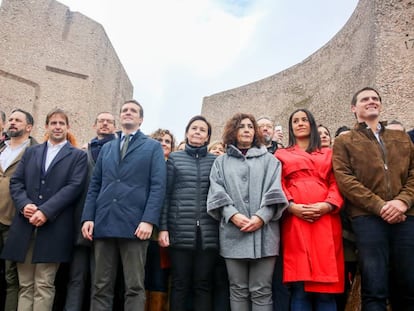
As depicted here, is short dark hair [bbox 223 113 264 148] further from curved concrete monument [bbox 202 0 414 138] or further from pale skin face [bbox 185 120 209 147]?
curved concrete monument [bbox 202 0 414 138]

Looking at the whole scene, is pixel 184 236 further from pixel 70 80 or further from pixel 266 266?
pixel 70 80

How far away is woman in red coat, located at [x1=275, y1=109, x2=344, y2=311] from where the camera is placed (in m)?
2.48

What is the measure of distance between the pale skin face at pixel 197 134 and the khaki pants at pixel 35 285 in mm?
1527

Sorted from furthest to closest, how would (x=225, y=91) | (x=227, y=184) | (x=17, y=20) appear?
(x=225, y=91)
(x=17, y=20)
(x=227, y=184)

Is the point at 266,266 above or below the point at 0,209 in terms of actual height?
below

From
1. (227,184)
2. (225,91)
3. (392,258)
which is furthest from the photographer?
(225,91)

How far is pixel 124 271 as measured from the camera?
273 cm

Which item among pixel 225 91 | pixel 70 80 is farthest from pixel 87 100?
pixel 225 91

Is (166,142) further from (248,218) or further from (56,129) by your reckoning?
(248,218)

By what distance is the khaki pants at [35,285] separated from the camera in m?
2.80

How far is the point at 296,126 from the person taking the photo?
304 centimetres

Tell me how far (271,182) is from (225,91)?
20147mm

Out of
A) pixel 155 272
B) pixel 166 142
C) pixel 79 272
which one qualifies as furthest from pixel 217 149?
pixel 79 272

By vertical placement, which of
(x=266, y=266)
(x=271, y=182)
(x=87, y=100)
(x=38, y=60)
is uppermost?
(x=38, y=60)
